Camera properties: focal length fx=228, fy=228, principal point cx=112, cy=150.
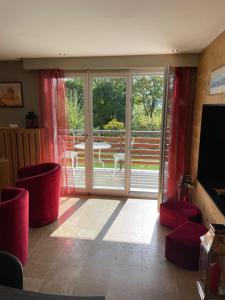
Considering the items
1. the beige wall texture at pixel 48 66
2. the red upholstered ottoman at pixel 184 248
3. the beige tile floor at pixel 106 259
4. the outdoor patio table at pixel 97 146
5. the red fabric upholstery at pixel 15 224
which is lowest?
the beige tile floor at pixel 106 259

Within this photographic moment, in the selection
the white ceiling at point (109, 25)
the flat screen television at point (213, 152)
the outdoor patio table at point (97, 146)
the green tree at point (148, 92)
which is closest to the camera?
the white ceiling at point (109, 25)

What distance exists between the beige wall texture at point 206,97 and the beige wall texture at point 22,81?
257cm

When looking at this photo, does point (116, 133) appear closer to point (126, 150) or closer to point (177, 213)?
point (126, 150)

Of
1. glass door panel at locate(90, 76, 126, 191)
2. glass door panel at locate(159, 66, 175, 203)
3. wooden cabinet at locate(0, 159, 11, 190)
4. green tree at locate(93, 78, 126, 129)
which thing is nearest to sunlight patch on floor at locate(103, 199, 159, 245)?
glass door panel at locate(159, 66, 175, 203)

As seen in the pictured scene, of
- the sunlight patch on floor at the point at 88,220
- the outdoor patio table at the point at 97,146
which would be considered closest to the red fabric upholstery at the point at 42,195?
the sunlight patch on floor at the point at 88,220

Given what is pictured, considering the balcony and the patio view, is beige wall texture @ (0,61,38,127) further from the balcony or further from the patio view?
the balcony

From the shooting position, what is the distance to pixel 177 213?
2855mm

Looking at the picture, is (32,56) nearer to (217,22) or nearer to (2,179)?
(2,179)

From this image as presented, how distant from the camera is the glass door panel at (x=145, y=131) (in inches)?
142

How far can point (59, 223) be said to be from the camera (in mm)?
3059

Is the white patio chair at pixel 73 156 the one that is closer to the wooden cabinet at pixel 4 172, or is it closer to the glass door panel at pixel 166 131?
the wooden cabinet at pixel 4 172

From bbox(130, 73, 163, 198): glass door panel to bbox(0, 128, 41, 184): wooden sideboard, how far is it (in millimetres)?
1566

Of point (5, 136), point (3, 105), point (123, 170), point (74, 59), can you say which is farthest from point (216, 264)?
point (3, 105)

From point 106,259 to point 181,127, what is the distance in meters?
2.09
